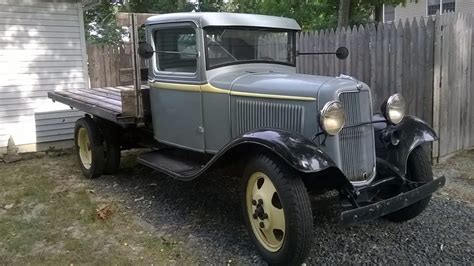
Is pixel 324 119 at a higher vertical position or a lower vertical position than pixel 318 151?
higher

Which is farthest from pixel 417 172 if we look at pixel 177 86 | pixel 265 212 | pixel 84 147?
pixel 84 147

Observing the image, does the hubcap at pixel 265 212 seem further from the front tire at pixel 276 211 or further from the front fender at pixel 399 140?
the front fender at pixel 399 140

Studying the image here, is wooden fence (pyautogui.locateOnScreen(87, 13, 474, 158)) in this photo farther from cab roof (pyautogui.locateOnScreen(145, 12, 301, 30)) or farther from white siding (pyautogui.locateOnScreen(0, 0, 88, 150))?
white siding (pyautogui.locateOnScreen(0, 0, 88, 150))

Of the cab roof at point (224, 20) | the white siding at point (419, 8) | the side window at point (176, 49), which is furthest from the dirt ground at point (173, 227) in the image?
the white siding at point (419, 8)

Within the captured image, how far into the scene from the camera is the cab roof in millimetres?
4359

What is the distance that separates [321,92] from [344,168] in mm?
657

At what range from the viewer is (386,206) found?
3326 millimetres

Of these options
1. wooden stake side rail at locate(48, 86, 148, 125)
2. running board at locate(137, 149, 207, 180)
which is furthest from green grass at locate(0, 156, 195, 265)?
wooden stake side rail at locate(48, 86, 148, 125)

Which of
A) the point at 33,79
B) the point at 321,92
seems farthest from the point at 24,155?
the point at 321,92

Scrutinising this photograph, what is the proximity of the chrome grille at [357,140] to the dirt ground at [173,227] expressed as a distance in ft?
1.58

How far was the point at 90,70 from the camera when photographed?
8812 mm

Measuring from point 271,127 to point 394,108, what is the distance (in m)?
1.14

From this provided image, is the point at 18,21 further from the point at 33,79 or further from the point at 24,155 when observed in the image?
the point at 24,155

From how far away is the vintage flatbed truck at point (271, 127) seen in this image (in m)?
3.33
